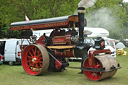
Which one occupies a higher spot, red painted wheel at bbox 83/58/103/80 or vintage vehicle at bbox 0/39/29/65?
vintage vehicle at bbox 0/39/29/65

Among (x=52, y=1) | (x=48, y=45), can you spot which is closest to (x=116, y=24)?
(x=52, y=1)

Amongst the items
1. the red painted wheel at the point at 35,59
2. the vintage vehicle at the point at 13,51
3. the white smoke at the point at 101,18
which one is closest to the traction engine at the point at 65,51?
the red painted wheel at the point at 35,59

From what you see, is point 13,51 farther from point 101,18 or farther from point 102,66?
point 101,18

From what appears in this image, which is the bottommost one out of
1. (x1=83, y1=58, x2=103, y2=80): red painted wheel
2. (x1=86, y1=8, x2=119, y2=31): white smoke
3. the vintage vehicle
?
(x1=83, y1=58, x2=103, y2=80): red painted wheel

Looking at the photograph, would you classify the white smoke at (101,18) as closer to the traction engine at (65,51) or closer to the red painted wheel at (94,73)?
the traction engine at (65,51)

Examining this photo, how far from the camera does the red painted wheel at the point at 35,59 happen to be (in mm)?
7684

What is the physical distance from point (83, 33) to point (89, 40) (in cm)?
575

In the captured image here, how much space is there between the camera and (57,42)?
8.02 m

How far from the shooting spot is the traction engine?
22.3 ft

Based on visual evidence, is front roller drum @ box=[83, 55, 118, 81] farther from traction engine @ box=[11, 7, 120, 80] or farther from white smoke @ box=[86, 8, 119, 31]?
white smoke @ box=[86, 8, 119, 31]

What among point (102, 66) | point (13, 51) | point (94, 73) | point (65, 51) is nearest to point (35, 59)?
point (65, 51)

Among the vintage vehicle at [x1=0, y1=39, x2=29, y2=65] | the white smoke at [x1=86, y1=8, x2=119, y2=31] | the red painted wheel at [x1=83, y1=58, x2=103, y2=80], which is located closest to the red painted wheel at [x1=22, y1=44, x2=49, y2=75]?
the red painted wheel at [x1=83, y1=58, x2=103, y2=80]

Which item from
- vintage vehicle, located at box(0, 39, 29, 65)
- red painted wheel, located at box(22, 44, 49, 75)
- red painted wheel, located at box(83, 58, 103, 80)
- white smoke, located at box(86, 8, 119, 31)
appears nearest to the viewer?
red painted wheel, located at box(83, 58, 103, 80)

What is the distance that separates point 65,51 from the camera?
7824mm
